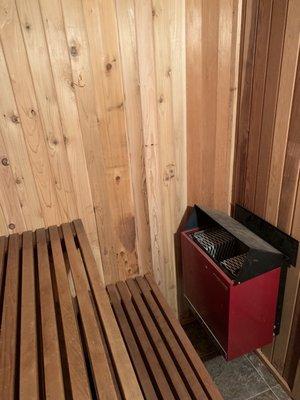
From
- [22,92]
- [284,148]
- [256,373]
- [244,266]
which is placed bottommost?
[256,373]

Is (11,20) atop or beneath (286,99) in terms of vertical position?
atop

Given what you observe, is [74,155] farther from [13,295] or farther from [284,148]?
[284,148]

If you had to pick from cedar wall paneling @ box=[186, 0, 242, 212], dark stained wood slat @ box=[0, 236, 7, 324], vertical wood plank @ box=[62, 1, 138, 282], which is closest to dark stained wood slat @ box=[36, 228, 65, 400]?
dark stained wood slat @ box=[0, 236, 7, 324]

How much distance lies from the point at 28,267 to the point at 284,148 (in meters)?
1.35

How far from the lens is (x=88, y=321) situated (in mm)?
1000

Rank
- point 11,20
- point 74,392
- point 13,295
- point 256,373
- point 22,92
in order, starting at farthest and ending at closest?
1. point 256,373
2. point 22,92
3. point 11,20
4. point 13,295
5. point 74,392

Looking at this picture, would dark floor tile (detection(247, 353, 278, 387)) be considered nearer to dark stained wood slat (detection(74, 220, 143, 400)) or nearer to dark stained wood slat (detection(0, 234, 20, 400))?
dark stained wood slat (detection(74, 220, 143, 400))

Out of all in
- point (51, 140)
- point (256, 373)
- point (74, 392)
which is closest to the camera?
point (74, 392)

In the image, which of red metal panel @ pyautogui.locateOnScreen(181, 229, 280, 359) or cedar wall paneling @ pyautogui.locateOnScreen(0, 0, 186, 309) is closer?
cedar wall paneling @ pyautogui.locateOnScreen(0, 0, 186, 309)

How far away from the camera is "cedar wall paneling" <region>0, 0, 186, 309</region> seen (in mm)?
1314

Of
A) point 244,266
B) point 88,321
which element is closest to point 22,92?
point 88,321

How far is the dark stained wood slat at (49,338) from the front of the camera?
78 cm

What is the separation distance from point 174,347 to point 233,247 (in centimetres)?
70

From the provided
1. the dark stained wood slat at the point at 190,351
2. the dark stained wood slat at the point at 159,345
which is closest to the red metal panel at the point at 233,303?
the dark stained wood slat at the point at 190,351
